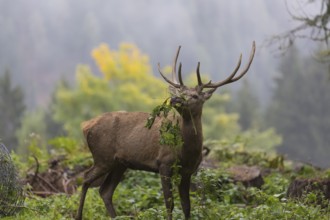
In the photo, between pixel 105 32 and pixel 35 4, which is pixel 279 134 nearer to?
pixel 105 32

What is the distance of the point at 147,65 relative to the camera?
58.9m

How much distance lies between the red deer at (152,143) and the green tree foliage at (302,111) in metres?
46.3

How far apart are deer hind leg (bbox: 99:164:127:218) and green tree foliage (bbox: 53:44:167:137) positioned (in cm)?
4222

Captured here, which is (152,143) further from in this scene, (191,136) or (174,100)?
(174,100)

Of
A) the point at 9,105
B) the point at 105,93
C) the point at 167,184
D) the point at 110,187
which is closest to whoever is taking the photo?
the point at 167,184

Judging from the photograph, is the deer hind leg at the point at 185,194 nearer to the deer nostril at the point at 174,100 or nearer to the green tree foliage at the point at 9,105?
the deer nostril at the point at 174,100

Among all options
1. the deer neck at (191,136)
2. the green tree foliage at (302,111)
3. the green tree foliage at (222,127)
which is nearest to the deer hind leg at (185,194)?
the deer neck at (191,136)

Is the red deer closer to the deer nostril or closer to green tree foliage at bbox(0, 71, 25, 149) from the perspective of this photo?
the deer nostril

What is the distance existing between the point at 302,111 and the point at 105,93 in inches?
723

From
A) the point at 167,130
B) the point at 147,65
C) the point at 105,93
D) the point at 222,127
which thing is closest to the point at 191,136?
the point at 167,130

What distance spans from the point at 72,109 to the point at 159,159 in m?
47.2

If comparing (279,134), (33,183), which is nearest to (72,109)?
(279,134)

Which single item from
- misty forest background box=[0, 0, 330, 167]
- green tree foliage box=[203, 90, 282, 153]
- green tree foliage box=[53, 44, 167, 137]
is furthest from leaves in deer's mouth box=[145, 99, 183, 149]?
green tree foliage box=[53, 44, 167, 137]

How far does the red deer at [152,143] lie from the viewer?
6.88m
